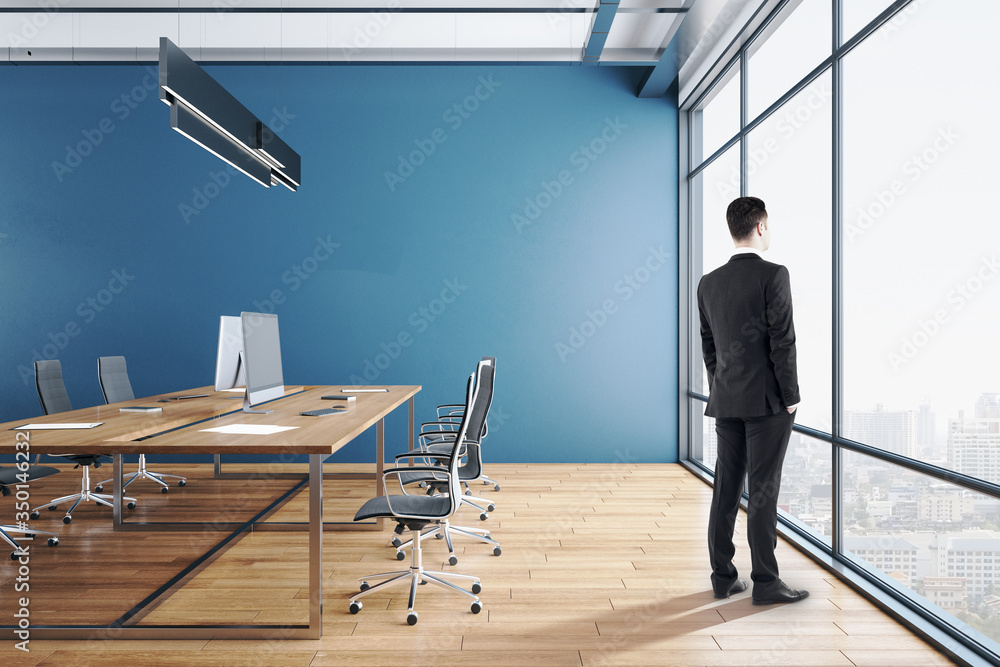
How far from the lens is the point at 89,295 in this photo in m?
6.22

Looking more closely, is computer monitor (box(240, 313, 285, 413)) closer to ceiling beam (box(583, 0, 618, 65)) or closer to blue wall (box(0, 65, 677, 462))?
blue wall (box(0, 65, 677, 462))

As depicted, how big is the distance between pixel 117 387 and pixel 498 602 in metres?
3.88

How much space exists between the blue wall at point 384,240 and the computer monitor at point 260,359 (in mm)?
→ 2324

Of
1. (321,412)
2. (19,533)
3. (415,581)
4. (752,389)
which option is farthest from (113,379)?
(752,389)

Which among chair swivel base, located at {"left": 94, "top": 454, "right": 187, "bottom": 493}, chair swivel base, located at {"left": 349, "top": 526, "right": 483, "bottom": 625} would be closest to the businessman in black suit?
chair swivel base, located at {"left": 349, "top": 526, "right": 483, "bottom": 625}

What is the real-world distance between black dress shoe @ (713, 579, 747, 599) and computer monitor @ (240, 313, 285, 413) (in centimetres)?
267

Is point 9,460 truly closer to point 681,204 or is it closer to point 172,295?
point 172,295

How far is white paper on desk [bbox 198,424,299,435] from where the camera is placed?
288cm

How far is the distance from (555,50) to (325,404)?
4.19 metres

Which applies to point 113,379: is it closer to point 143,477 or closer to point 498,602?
point 143,477

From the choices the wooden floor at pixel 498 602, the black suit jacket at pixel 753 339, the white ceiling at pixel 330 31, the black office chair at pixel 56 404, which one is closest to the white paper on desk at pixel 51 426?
the wooden floor at pixel 498 602

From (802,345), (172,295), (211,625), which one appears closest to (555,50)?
(802,345)

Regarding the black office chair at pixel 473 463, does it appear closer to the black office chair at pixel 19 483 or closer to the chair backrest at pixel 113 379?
the black office chair at pixel 19 483

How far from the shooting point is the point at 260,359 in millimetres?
3660
